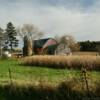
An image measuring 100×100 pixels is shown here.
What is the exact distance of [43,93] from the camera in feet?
35.3

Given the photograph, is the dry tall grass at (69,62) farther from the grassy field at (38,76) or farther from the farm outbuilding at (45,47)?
the farm outbuilding at (45,47)

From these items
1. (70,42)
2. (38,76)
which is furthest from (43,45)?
(38,76)

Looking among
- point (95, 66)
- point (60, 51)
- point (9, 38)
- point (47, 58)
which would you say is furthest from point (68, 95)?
point (9, 38)

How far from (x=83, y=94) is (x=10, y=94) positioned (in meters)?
3.14

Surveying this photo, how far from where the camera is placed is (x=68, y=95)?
1009cm

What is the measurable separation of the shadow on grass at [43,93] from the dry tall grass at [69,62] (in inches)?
579

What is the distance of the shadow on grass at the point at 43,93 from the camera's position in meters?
9.96

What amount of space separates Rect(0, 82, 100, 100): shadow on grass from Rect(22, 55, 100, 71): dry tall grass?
1471 cm

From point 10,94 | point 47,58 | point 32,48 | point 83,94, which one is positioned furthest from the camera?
point 32,48

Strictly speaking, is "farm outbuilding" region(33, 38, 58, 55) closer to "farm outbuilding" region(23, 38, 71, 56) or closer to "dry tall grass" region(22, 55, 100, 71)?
"farm outbuilding" region(23, 38, 71, 56)

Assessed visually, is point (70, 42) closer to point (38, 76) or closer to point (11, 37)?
point (11, 37)

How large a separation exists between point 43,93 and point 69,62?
18753 mm

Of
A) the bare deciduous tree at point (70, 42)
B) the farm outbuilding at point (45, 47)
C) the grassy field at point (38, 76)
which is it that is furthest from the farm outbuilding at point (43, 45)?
the grassy field at point (38, 76)

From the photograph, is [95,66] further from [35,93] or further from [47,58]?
[35,93]
